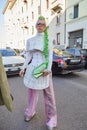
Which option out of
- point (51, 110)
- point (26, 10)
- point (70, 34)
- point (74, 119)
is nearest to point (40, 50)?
point (51, 110)

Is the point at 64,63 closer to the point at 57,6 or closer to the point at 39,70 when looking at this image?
the point at 39,70

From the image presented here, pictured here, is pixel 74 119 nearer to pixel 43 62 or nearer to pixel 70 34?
pixel 43 62

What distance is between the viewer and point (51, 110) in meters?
3.11

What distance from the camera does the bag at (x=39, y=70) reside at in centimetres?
289

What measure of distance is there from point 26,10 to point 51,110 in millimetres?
33563

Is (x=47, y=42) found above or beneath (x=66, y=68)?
above

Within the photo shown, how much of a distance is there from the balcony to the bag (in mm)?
19193

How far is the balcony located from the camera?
20850 mm

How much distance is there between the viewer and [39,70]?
2904 mm

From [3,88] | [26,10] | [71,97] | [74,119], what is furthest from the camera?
[26,10]

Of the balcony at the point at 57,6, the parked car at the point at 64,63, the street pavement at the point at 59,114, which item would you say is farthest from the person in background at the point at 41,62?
the balcony at the point at 57,6

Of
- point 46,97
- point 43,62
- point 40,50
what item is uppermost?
point 40,50

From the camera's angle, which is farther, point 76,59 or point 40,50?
point 76,59

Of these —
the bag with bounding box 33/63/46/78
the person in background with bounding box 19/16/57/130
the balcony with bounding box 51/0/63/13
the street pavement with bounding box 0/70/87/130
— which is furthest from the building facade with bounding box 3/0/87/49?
the bag with bounding box 33/63/46/78
